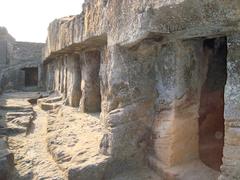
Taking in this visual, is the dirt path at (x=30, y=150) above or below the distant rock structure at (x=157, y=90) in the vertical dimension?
below

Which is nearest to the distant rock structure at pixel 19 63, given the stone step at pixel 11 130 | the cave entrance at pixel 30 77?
the cave entrance at pixel 30 77

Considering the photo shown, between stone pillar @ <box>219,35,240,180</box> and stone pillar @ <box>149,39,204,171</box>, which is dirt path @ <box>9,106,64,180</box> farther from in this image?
stone pillar @ <box>219,35,240,180</box>

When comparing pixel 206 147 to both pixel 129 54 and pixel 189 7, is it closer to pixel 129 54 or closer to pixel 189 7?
pixel 129 54

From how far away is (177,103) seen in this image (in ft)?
11.7

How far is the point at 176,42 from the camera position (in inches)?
138

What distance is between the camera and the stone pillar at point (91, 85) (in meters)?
6.63

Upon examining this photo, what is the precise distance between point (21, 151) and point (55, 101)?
4202mm

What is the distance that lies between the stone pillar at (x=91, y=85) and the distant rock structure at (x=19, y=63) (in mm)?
11109

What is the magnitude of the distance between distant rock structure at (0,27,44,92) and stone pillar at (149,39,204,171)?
14.3 meters

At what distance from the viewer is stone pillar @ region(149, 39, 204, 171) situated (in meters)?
3.55

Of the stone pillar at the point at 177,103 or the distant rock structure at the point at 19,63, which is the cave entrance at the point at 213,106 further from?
the distant rock structure at the point at 19,63

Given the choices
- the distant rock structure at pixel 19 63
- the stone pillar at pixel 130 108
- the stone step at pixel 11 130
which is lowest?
the stone step at pixel 11 130

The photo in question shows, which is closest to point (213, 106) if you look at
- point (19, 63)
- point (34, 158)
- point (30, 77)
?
point (34, 158)

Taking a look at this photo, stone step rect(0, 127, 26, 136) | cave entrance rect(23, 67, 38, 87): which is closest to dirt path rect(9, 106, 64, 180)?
stone step rect(0, 127, 26, 136)
